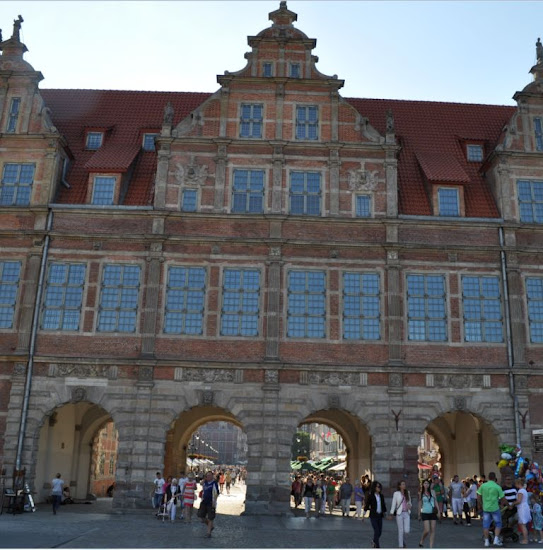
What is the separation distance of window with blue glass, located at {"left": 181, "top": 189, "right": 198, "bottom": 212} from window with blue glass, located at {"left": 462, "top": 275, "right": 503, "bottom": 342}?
10993 millimetres

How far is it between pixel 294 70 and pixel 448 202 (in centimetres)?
863

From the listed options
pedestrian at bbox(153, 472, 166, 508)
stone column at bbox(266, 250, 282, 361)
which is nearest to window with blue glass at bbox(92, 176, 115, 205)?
stone column at bbox(266, 250, 282, 361)

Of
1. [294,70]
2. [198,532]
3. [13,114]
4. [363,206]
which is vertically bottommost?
[198,532]

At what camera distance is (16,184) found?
26734 mm

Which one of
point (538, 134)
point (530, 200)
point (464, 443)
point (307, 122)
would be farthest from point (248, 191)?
point (464, 443)

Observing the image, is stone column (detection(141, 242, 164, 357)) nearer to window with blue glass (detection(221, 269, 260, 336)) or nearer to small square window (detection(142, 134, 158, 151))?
window with blue glass (detection(221, 269, 260, 336))

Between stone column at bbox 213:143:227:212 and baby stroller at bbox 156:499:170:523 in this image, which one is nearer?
baby stroller at bbox 156:499:170:523

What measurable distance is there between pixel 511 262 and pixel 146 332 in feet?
47.1

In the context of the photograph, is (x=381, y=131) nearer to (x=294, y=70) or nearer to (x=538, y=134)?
(x=294, y=70)

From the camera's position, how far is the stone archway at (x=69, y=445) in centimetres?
2600

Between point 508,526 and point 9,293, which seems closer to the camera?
point 508,526

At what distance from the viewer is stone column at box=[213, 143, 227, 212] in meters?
26.3

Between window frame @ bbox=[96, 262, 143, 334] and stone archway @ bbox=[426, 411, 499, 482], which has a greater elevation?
window frame @ bbox=[96, 262, 143, 334]

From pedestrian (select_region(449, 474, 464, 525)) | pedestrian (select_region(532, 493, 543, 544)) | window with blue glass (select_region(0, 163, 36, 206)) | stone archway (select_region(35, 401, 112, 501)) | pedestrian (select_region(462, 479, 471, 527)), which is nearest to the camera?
pedestrian (select_region(532, 493, 543, 544))
